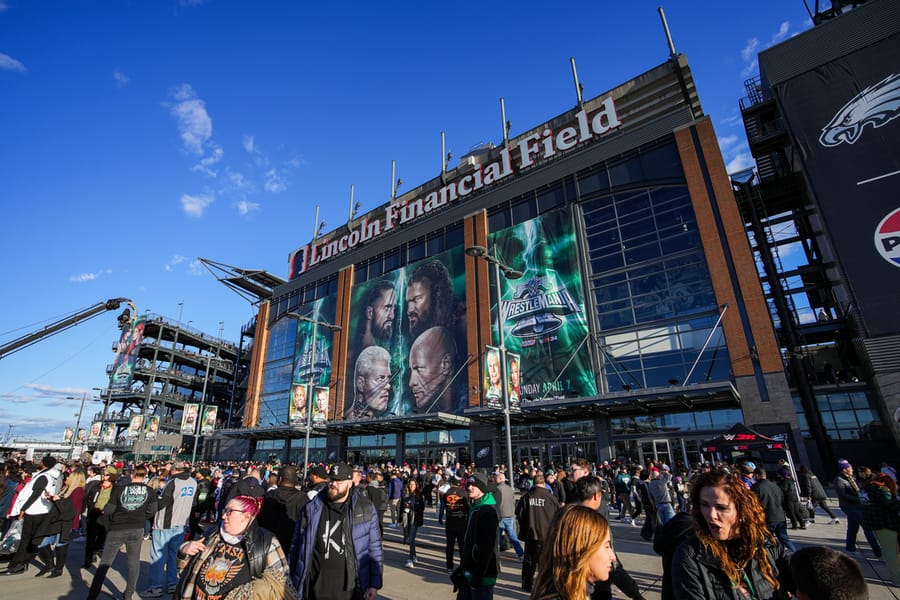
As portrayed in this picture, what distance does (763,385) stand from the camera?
2233cm

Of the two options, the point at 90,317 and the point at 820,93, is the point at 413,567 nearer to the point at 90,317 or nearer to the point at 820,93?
the point at 820,93

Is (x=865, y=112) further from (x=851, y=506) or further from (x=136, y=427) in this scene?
(x=136, y=427)

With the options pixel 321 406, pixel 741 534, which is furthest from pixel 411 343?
pixel 741 534

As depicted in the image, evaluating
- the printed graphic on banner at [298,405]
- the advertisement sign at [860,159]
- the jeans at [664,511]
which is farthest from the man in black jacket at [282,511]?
the advertisement sign at [860,159]

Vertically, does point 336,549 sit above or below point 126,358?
below

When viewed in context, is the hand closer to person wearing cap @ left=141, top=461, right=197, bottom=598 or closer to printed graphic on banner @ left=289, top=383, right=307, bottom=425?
person wearing cap @ left=141, top=461, right=197, bottom=598

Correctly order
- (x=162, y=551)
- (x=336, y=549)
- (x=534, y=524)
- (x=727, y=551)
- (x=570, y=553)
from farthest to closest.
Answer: (x=162, y=551) → (x=534, y=524) → (x=336, y=549) → (x=727, y=551) → (x=570, y=553)

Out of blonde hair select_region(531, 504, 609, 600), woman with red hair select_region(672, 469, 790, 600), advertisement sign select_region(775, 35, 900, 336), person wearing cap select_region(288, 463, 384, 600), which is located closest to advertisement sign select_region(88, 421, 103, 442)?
person wearing cap select_region(288, 463, 384, 600)

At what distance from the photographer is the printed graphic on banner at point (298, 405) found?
84.9 ft

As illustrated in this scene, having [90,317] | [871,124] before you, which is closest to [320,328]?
[90,317]

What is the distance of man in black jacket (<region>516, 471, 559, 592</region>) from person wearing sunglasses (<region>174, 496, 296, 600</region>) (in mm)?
5247

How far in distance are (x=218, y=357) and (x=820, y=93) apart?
249 feet

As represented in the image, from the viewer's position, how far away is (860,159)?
22.7 m

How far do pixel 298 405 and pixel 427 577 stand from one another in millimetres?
19257
